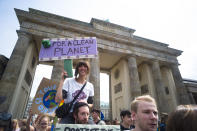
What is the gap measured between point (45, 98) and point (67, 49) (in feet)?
5.75

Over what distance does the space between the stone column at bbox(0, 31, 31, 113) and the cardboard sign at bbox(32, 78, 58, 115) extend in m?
8.79

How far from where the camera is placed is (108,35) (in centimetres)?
1645

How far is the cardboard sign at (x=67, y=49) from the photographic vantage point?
3799 mm

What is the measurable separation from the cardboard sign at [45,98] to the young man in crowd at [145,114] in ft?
9.20

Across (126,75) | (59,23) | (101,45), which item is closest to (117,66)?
(126,75)

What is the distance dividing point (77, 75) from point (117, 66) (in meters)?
18.4

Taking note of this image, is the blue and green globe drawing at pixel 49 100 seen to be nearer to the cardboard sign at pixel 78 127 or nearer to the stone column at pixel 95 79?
the cardboard sign at pixel 78 127

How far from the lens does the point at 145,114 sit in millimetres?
1698

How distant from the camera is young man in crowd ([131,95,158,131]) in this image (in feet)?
5.31

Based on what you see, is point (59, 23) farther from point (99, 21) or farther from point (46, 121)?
point (46, 121)

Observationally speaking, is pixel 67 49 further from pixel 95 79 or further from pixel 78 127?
pixel 95 79

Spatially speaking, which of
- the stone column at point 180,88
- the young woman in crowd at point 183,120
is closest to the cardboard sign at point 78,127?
the young woman in crowd at point 183,120

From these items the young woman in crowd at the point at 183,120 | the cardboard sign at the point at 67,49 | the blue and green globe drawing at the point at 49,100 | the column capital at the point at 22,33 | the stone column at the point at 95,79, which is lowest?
the young woman in crowd at the point at 183,120

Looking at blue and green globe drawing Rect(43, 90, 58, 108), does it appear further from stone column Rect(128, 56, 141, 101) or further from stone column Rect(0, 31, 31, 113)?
stone column Rect(128, 56, 141, 101)
